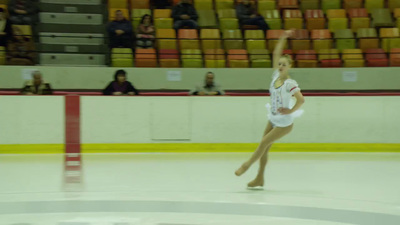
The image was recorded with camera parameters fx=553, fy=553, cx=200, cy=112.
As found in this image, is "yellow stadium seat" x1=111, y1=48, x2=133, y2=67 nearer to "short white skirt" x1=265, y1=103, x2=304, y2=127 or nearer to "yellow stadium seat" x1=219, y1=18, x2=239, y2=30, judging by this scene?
"yellow stadium seat" x1=219, y1=18, x2=239, y2=30

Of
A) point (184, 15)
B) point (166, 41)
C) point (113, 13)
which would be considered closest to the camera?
point (166, 41)

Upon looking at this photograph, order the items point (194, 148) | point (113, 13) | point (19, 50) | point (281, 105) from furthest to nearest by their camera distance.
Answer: point (113, 13), point (19, 50), point (194, 148), point (281, 105)

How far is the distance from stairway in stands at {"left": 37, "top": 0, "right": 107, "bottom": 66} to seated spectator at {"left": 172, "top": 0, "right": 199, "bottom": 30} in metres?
1.72

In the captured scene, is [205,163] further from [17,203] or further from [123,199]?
[17,203]

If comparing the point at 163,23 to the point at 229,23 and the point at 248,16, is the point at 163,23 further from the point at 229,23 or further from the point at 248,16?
the point at 248,16

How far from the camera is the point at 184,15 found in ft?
41.8

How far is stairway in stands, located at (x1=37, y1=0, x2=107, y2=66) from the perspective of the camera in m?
12.1

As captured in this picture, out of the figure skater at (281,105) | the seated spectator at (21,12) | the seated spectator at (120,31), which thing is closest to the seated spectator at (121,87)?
the seated spectator at (120,31)

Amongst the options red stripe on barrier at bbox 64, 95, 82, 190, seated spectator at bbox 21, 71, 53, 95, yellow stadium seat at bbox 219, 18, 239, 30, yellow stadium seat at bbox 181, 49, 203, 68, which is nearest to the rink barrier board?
red stripe on barrier at bbox 64, 95, 82, 190

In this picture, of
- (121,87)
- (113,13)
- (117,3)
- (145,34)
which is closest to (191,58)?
(145,34)

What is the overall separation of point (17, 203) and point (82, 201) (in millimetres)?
624

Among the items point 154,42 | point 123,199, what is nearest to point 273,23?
point 154,42

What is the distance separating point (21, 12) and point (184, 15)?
362 centimetres

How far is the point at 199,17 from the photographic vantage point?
13398mm
